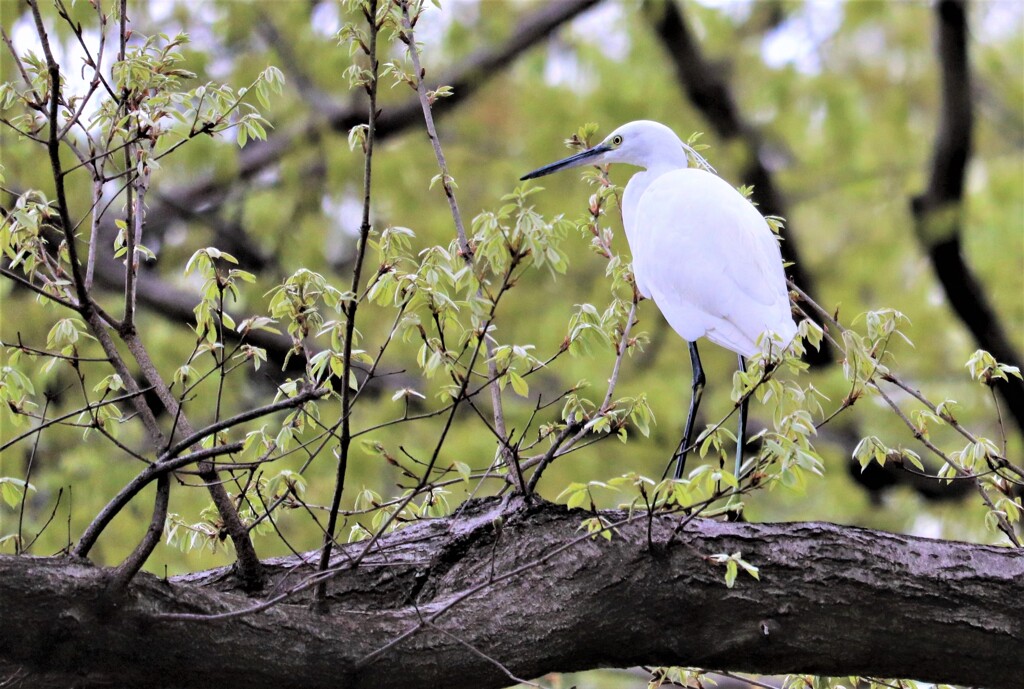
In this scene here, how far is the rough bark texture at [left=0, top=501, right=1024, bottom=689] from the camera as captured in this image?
5.84 ft

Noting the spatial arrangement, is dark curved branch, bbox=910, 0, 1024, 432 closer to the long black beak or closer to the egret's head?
the egret's head

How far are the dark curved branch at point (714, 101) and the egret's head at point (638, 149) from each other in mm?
2629

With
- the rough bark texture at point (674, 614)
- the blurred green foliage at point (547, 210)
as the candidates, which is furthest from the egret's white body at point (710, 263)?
the blurred green foliage at point (547, 210)

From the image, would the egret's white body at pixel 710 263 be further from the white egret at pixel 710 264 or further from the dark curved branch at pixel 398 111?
the dark curved branch at pixel 398 111

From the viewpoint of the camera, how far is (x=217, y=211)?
6.63m

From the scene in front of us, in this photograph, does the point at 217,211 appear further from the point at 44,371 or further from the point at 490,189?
the point at 44,371

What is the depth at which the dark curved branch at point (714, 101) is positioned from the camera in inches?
215

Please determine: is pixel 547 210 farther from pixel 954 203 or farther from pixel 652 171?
pixel 652 171

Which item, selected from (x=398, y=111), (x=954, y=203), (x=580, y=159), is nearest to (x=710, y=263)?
(x=580, y=159)

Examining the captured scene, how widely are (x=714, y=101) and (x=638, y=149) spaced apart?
309cm

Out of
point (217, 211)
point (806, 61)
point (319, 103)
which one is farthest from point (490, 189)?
point (806, 61)

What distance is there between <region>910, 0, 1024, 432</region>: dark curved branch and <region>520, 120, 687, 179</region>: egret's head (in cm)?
244

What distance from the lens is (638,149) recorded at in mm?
2838

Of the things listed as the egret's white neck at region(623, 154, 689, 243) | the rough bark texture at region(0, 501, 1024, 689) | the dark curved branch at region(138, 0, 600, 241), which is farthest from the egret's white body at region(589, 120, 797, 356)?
the dark curved branch at region(138, 0, 600, 241)
